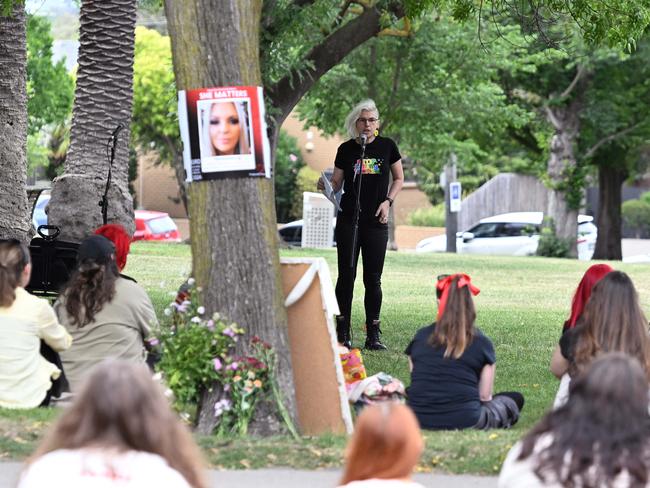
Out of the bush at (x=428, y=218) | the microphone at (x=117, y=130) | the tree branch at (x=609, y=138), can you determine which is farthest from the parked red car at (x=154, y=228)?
the microphone at (x=117, y=130)

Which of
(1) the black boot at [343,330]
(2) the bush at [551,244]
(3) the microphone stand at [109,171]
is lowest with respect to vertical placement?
(2) the bush at [551,244]

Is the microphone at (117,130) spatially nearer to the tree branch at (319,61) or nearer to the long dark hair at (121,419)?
the tree branch at (319,61)

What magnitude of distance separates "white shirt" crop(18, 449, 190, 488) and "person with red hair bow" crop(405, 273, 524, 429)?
13.3 ft

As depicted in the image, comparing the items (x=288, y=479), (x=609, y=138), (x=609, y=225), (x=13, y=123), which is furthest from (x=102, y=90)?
(x=609, y=225)

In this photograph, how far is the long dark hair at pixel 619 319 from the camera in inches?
275

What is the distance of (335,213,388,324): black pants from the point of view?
36.5ft

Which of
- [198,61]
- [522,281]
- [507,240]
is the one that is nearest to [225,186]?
[198,61]

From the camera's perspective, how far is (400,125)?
32688 millimetres

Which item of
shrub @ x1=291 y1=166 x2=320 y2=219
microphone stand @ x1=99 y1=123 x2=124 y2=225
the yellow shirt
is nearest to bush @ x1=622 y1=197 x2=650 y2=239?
shrub @ x1=291 y1=166 x2=320 y2=219

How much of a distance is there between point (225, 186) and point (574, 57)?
27.9 m

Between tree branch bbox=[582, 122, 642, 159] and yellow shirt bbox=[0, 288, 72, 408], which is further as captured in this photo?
tree branch bbox=[582, 122, 642, 159]

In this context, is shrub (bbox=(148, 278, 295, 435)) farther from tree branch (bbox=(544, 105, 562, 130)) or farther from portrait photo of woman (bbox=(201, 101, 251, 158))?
tree branch (bbox=(544, 105, 562, 130))

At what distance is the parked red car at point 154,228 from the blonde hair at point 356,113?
2394cm

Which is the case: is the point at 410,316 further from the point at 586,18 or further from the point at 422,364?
the point at 422,364
